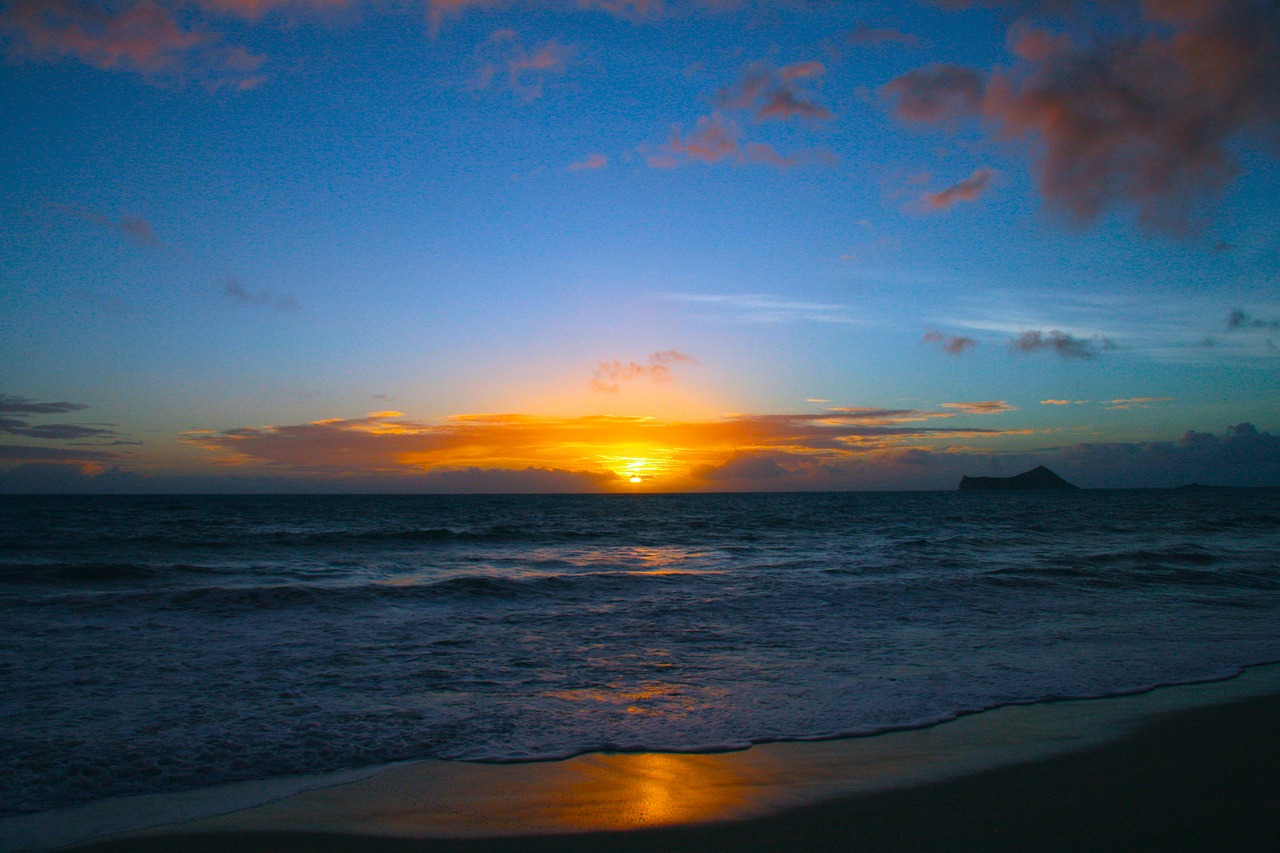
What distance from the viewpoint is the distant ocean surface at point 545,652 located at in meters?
6.80

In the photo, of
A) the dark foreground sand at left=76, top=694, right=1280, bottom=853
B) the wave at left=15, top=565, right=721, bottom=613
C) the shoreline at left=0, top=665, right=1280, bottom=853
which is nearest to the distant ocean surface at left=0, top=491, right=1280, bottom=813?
the wave at left=15, top=565, right=721, bottom=613

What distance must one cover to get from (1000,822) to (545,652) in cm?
712

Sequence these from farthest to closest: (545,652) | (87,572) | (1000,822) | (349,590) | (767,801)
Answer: (87,572) < (349,590) < (545,652) < (767,801) < (1000,822)

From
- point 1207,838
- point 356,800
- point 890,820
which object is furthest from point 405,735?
point 1207,838

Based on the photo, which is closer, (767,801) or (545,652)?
(767,801)

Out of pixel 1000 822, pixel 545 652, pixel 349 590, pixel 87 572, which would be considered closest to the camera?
pixel 1000 822

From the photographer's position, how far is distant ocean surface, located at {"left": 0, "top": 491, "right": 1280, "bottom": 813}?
6.80m

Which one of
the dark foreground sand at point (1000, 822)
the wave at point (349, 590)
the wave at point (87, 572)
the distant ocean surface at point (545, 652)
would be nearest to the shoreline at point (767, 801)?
the dark foreground sand at point (1000, 822)

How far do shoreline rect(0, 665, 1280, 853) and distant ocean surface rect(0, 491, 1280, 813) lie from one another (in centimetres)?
52

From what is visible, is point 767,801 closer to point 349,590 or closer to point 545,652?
point 545,652

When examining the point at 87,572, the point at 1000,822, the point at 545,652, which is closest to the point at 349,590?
the point at 545,652

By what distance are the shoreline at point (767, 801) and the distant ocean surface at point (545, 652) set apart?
0.52 meters

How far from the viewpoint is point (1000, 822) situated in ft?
16.1

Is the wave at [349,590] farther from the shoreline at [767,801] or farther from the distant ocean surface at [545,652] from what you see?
the shoreline at [767,801]
